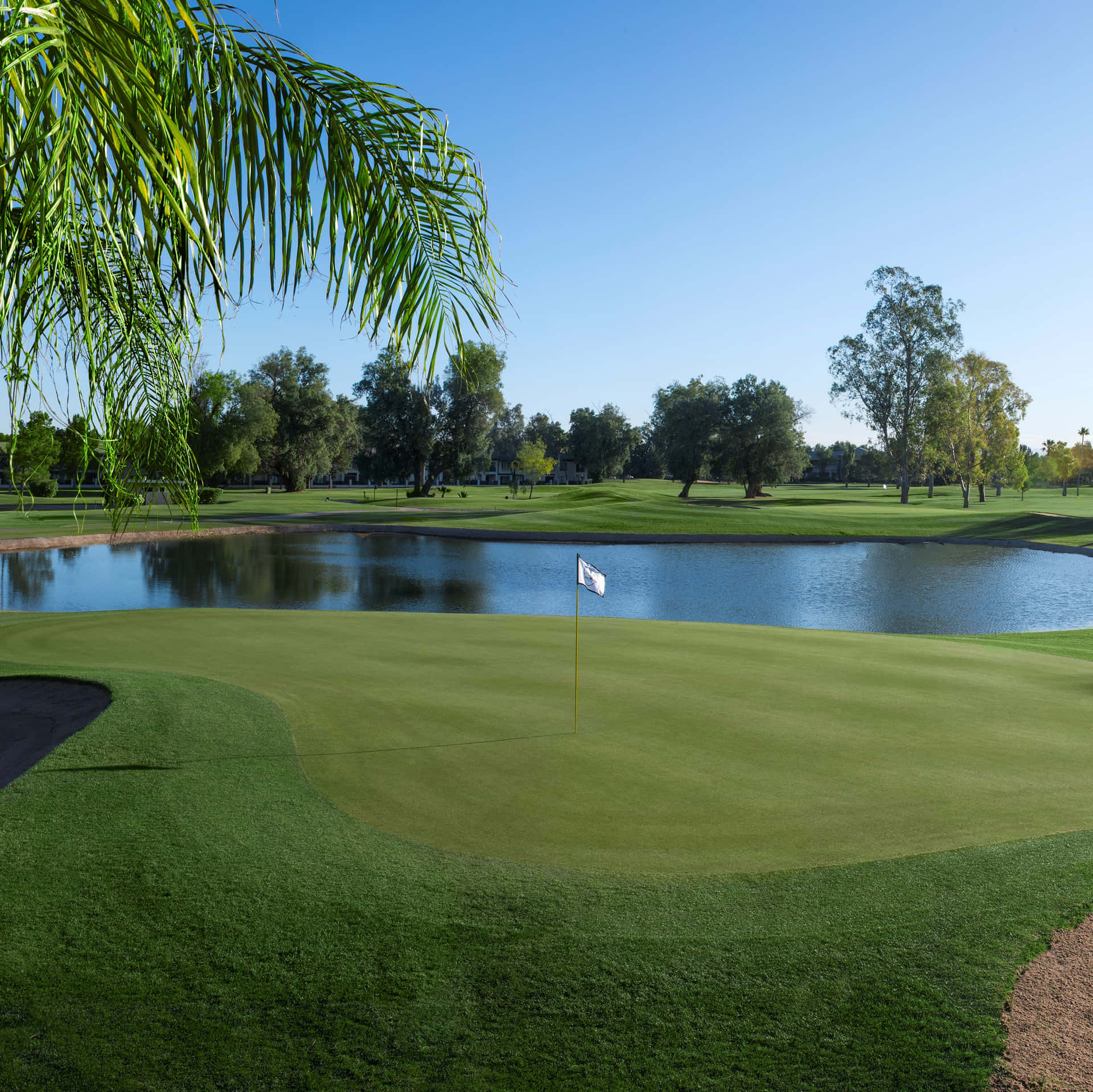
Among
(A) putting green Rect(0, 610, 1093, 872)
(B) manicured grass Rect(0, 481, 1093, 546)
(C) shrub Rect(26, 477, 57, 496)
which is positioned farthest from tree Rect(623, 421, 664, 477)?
(A) putting green Rect(0, 610, 1093, 872)

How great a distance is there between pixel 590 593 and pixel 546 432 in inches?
4491

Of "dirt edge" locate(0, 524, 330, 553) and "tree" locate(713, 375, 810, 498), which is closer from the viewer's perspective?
"dirt edge" locate(0, 524, 330, 553)

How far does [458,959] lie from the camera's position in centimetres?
345

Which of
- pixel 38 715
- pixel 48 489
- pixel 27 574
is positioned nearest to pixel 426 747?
pixel 38 715

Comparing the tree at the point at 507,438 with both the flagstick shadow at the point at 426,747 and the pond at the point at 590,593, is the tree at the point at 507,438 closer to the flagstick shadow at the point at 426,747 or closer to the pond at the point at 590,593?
the pond at the point at 590,593

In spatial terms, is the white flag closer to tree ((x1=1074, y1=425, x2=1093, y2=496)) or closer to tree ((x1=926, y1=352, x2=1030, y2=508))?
tree ((x1=926, y1=352, x2=1030, y2=508))

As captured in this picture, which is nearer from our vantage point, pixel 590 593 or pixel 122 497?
pixel 122 497

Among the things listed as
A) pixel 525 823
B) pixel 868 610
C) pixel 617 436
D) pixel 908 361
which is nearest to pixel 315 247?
pixel 525 823

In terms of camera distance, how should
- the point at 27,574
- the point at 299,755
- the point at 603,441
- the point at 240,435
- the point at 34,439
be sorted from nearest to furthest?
the point at 34,439 → the point at 299,755 → the point at 27,574 → the point at 240,435 → the point at 603,441

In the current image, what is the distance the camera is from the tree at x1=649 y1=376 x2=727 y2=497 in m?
65.6

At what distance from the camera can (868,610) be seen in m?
20.5

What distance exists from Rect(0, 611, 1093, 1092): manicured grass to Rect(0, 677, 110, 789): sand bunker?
189 centimetres

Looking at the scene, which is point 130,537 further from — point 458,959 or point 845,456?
point 845,456

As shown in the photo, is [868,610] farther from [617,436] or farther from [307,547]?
[617,436]
